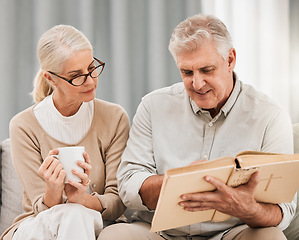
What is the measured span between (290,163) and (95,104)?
3.17ft

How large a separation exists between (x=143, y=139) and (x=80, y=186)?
1.15 feet

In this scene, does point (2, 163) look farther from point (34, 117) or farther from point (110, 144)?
point (110, 144)

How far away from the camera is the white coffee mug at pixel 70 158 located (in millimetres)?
1478

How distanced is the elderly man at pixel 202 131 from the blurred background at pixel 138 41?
87 centimetres

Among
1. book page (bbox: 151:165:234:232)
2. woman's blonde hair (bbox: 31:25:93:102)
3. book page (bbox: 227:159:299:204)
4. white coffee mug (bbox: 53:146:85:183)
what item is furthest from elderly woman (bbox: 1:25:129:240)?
book page (bbox: 227:159:299:204)

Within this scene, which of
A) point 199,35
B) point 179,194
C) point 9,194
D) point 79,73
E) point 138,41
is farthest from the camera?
point 138,41

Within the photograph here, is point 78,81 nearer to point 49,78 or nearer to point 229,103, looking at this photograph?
point 49,78

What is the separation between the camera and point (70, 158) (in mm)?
1483

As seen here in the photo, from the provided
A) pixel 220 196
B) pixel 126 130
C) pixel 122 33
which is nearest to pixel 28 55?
pixel 122 33

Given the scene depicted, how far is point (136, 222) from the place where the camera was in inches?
70.2

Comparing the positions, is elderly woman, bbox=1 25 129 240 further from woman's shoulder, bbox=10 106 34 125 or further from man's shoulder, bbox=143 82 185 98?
man's shoulder, bbox=143 82 185 98

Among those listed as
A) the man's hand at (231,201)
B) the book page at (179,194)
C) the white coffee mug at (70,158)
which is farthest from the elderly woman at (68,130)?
the man's hand at (231,201)

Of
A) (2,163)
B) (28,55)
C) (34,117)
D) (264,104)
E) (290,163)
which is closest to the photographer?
(290,163)

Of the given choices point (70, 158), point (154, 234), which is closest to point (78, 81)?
point (70, 158)
